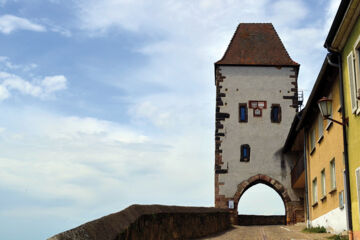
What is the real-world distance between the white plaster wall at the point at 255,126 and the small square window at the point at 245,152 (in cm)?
18

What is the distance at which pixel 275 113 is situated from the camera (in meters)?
32.2

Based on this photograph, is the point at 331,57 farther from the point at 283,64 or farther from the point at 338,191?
the point at 283,64

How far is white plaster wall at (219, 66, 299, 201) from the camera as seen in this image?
31234 mm

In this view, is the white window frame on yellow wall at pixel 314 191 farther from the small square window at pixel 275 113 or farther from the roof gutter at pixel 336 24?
the small square window at pixel 275 113

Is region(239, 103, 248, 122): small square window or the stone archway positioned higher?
region(239, 103, 248, 122): small square window

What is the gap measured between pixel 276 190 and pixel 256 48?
356 inches

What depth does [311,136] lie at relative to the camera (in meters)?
20.5

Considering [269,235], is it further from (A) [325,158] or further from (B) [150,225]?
(B) [150,225]

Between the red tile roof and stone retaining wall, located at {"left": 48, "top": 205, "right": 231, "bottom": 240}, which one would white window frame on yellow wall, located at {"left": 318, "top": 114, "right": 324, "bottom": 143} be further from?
the red tile roof

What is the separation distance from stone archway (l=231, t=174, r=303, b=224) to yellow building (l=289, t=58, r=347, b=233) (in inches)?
372

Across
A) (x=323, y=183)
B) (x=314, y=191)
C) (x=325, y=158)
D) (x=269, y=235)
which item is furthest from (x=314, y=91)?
(x=314, y=191)

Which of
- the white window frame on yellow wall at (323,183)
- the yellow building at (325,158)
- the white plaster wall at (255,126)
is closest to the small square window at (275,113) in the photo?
the white plaster wall at (255,126)

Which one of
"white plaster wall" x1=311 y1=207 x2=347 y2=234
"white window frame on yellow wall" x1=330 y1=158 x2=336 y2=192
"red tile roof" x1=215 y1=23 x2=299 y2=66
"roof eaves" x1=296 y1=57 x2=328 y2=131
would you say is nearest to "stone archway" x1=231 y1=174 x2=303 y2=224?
"red tile roof" x1=215 y1=23 x2=299 y2=66

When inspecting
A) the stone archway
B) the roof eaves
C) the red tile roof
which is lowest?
the stone archway
